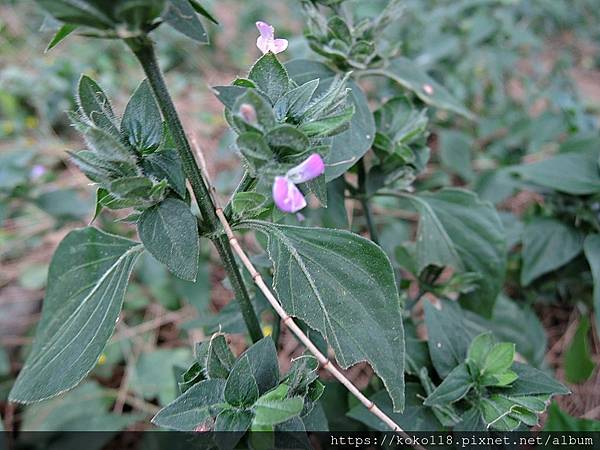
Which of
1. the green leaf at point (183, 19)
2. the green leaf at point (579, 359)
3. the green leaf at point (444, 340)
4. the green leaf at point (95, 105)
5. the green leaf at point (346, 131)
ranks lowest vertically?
the green leaf at point (579, 359)

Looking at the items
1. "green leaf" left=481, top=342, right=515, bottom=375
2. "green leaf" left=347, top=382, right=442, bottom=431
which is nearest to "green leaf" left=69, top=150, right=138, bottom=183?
"green leaf" left=347, top=382, right=442, bottom=431

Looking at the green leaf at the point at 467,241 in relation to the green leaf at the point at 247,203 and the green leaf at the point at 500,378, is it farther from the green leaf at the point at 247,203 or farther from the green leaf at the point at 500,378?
the green leaf at the point at 247,203

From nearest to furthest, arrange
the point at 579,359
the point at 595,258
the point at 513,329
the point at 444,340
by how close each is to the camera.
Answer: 1. the point at 444,340
2. the point at 595,258
3. the point at 513,329
4. the point at 579,359

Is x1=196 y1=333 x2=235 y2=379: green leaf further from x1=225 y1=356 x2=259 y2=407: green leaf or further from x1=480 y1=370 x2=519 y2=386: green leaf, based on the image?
x1=480 y1=370 x2=519 y2=386: green leaf

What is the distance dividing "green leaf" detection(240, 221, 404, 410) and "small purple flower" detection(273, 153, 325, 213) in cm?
17

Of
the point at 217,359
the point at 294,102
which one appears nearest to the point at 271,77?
the point at 294,102

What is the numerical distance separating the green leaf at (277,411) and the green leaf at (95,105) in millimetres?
452

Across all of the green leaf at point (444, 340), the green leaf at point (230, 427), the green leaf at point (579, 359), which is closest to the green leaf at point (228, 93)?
the green leaf at point (230, 427)

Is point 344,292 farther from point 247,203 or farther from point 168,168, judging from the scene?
point 168,168

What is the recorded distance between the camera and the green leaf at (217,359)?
2.72 ft

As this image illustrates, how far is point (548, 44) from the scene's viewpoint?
11.3 ft

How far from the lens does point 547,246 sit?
1.46 meters

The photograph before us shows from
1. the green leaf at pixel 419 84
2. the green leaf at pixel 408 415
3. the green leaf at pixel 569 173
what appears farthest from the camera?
the green leaf at pixel 569 173

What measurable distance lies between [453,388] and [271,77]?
26.7 inches
